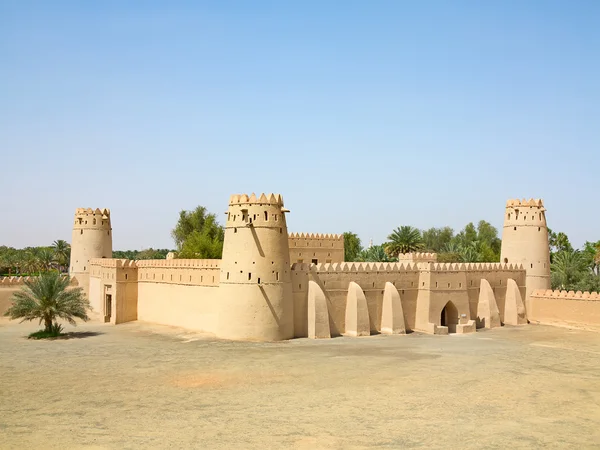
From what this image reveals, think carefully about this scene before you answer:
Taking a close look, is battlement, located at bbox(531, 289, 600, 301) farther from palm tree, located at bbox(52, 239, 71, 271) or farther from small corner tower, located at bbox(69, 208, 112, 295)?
palm tree, located at bbox(52, 239, 71, 271)

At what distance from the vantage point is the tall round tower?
36.6 m

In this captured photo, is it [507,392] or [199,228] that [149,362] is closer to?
[507,392]

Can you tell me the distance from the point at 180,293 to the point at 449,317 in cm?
1357

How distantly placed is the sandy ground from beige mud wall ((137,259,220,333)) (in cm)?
227

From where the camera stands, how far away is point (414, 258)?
41.1 meters

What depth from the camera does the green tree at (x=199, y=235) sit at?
4984 centimetres

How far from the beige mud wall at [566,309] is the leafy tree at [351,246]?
87.5ft

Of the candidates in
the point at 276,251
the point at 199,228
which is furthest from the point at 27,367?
the point at 199,228

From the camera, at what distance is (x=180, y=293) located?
31.5 metres

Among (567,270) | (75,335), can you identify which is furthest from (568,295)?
(75,335)

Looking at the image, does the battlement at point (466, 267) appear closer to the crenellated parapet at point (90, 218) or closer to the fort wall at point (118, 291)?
the fort wall at point (118, 291)

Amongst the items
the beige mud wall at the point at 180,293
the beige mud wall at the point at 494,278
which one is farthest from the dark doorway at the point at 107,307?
the beige mud wall at the point at 494,278

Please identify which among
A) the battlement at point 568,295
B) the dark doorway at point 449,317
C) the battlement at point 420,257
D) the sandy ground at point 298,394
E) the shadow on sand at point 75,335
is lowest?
the sandy ground at point 298,394

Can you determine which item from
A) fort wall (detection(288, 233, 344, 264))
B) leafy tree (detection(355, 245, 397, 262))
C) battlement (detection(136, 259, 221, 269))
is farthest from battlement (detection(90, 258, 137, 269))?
leafy tree (detection(355, 245, 397, 262))
